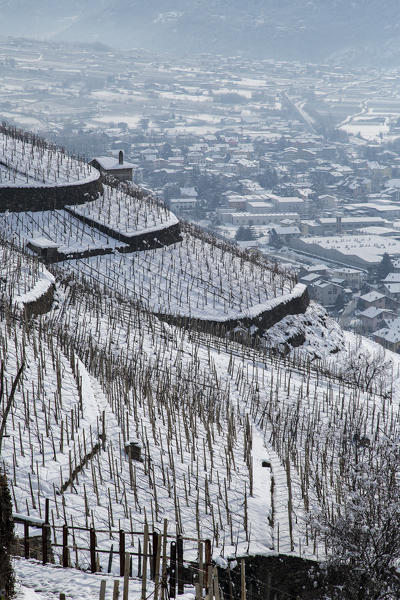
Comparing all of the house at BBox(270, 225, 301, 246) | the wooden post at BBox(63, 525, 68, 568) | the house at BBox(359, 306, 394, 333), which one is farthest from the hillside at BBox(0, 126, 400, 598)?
the house at BBox(270, 225, 301, 246)

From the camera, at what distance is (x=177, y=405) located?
16.9 m

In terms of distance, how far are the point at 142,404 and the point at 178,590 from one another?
735cm

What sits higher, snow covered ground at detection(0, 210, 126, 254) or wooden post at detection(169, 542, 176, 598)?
snow covered ground at detection(0, 210, 126, 254)

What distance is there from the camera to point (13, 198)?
32.3m

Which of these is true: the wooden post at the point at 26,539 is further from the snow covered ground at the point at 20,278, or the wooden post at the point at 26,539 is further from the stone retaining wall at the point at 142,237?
the stone retaining wall at the point at 142,237

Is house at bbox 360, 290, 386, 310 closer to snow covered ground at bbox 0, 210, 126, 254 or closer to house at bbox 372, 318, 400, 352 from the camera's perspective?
house at bbox 372, 318, 400, 352

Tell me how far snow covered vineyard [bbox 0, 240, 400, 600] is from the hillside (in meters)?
0.05

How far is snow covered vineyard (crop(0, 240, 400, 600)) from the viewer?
41.1 feet

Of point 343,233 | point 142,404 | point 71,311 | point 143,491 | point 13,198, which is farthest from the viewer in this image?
point 343,233

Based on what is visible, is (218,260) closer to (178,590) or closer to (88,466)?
(88,466)

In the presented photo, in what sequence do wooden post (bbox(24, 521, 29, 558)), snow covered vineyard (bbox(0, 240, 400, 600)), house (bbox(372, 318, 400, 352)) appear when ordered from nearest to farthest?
wooden post (bbox(24, 521, 29, 558))
snow covered vineyard (bbox(0, 240, 400, 600))
house (bbox(372, 318, 400, 352))

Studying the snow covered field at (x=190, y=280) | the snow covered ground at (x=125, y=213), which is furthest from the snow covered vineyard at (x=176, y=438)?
the snow covered ground at (x=125, y=213)

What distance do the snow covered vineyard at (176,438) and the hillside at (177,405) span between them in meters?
0.05

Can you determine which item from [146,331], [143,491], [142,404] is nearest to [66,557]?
[143,491]
